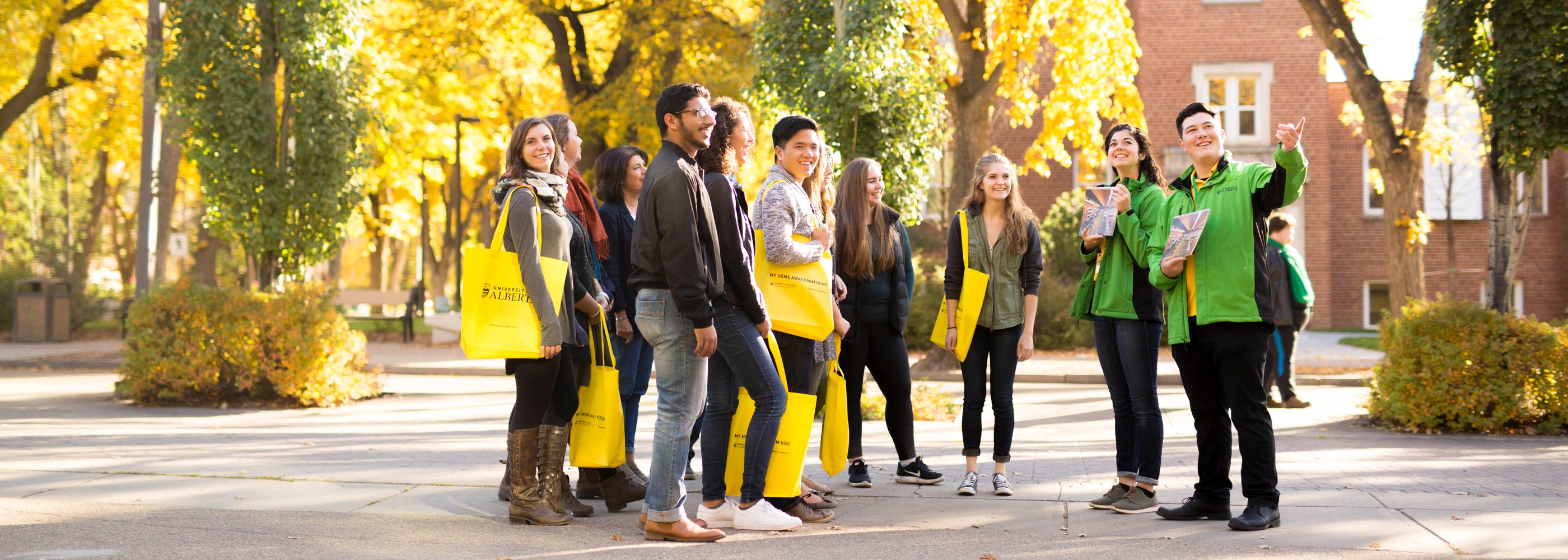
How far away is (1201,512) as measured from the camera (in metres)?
5.46

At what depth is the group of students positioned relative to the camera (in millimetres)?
4945

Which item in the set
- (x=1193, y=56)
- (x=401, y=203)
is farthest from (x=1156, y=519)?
(x=401, y=203)

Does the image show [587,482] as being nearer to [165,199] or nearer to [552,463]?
[552,463]

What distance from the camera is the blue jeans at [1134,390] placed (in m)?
5.75

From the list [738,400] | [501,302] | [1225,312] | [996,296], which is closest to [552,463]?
[501,302]

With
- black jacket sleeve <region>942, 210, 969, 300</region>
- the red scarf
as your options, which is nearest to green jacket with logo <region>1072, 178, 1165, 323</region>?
black jacket sleeve <region>942, 210, 969, 300</region>

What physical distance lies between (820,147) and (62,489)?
433 centimetres

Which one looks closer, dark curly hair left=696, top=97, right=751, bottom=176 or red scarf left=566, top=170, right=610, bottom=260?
dark curly hair left=696, top=97, right=751, bottom=176

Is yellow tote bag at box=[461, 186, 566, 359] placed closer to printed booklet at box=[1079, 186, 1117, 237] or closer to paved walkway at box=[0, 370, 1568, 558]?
paved walkway at box=[0, 370, 1568, 558]

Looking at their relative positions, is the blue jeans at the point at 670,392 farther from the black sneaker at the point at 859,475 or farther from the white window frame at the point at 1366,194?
the white window frame at the point at 1366,194

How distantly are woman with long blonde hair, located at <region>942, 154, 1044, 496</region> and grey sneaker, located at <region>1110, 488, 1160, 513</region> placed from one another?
63 cm

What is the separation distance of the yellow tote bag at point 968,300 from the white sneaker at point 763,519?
1384mm

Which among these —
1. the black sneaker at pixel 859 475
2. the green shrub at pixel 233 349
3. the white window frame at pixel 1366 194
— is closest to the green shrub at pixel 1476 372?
the black sneaker at pixel 859 475

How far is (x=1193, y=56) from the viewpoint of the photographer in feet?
83.9
